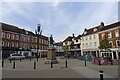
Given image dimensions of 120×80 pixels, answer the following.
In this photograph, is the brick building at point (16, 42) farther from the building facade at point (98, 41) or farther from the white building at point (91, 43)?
the white building at point (91, 43)

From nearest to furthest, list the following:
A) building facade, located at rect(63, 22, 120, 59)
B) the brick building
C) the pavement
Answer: the pavement → building facade, located at rect(63, 22, 120, 59) → the brick building

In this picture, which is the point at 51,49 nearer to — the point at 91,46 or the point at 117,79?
the point at 117,79

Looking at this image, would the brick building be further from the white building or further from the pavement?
the pavement

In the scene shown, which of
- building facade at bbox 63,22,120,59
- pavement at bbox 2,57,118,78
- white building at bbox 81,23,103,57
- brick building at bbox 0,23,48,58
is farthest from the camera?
white building at bbox 81,23,103,57

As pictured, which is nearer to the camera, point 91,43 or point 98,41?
point 98,41

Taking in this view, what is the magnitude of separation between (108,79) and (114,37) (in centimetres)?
2383

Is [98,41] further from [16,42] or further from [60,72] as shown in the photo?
[16,42]

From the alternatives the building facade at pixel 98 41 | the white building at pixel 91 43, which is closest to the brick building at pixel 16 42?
the building facade at pixel 98 41

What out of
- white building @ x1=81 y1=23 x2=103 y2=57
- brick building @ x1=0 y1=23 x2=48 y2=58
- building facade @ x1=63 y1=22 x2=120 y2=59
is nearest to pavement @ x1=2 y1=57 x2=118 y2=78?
building facade @ x1=63 y1=22 x2=120 y2=59

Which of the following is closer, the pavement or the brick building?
the pavement

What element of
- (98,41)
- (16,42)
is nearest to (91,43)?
(98,41)

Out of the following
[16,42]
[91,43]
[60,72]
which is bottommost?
[60,72]

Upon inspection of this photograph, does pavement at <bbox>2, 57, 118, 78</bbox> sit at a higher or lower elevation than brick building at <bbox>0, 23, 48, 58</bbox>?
lower

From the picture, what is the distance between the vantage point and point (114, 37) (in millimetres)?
28094
